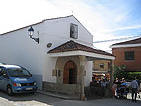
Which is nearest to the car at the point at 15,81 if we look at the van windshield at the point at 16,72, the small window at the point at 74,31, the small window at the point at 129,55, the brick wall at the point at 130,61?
the van windshield at the point at 16,72

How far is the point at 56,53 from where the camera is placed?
13273 millimetres

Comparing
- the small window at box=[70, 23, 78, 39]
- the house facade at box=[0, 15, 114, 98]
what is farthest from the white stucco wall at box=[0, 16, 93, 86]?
the small window at box=[70, 23, 78, 39]

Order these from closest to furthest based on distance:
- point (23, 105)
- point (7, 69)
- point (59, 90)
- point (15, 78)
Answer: point (23, 105)
point (15, 78)
point (7, 69)
point (59, 90)

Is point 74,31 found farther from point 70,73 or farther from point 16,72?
point 16,72

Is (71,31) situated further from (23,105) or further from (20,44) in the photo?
(23,105)

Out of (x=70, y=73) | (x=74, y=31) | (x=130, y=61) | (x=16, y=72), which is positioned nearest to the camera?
(x=16, y=72)

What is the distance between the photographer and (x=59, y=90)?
12680 mm

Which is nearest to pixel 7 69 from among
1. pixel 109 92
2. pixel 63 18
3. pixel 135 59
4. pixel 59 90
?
pixel 59 90

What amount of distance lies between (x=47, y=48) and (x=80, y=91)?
4425 millimetres

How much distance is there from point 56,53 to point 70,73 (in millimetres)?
2901

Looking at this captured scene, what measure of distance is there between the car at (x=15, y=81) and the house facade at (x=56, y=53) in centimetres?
183

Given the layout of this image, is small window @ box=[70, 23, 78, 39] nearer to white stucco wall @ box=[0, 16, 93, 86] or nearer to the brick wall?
white stucco wall @ box=[0, 16, 93, 86]

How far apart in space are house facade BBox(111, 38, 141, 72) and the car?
15.9m

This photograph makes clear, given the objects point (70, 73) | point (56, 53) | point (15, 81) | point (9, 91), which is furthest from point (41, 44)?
point (9, 91)
